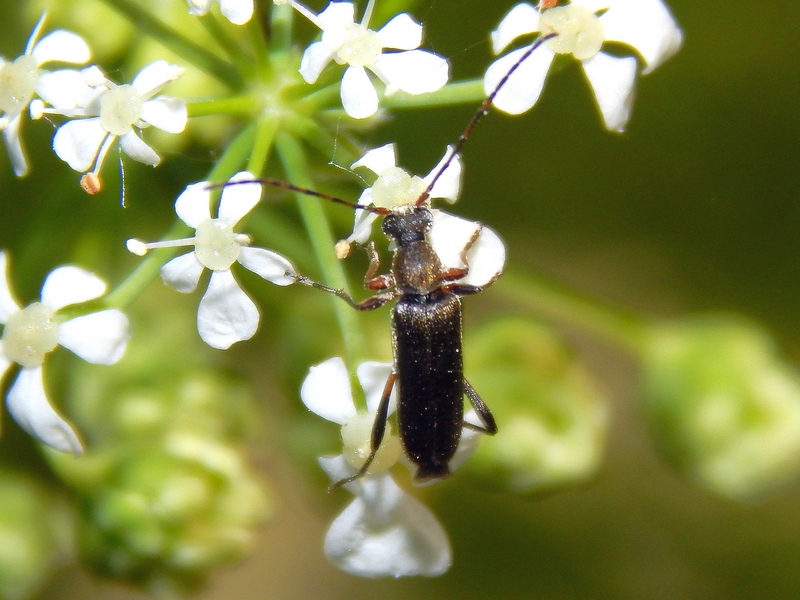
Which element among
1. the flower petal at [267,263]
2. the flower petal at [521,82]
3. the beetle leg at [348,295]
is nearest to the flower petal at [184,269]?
the flower petal at [267,263]

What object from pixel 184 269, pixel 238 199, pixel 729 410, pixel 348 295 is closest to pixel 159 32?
pixel 238 199

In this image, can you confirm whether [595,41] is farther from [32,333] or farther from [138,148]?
[32,333]

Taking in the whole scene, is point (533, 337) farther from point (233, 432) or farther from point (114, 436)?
point (114, 436)

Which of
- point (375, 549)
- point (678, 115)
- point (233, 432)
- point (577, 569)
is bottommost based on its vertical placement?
point (375, 549)

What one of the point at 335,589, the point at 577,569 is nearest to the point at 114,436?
the point at 335,589

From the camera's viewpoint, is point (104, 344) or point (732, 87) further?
point (732, 87)
